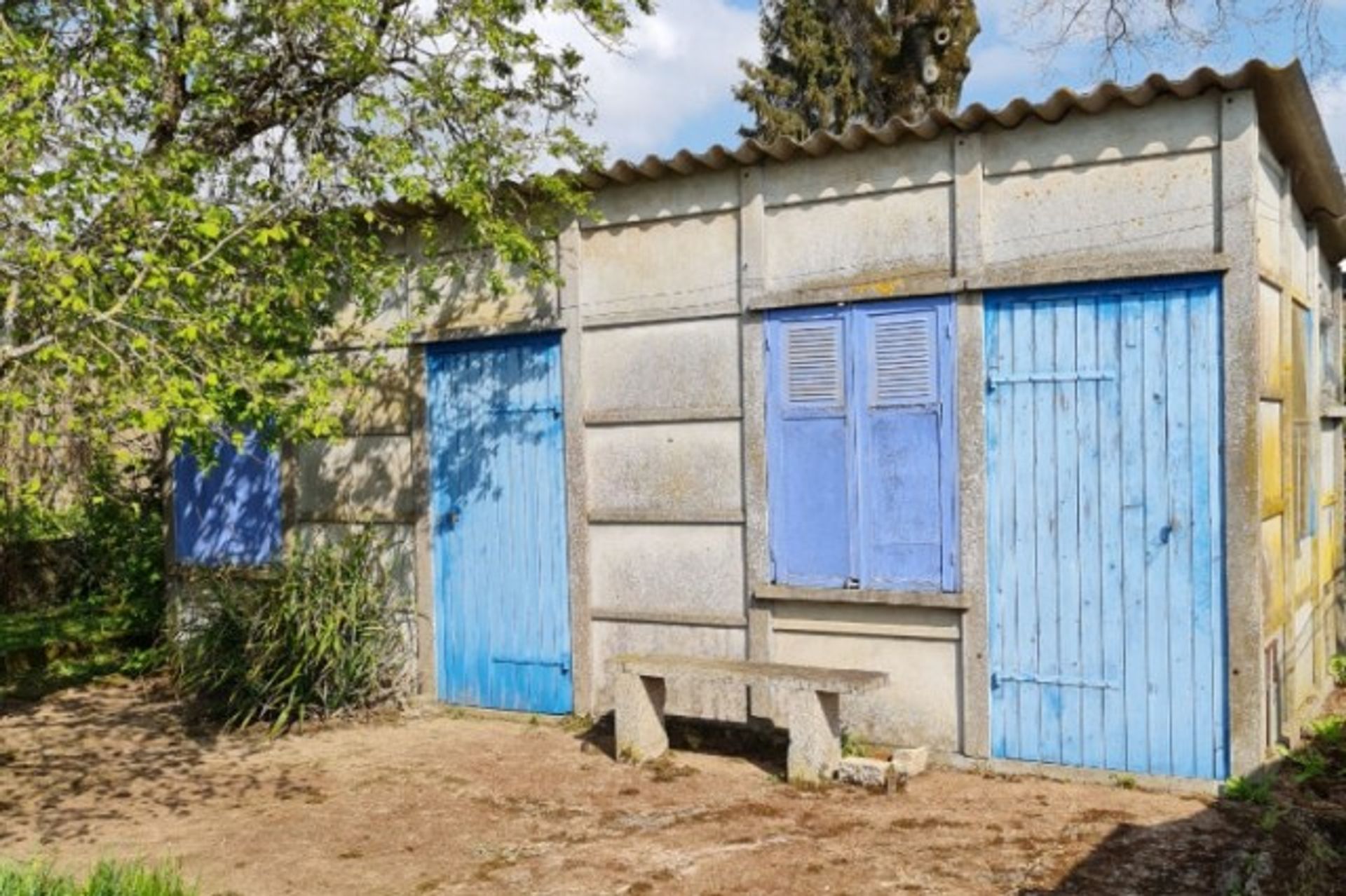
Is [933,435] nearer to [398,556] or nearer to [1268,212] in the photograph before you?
[1268,212]

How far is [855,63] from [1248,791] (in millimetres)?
15419

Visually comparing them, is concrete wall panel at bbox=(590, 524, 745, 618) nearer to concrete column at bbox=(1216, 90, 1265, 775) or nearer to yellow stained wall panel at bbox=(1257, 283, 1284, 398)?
concrete column at bbox=(1216, 90, 1265, 775)

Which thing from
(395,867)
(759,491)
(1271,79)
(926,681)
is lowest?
(395,867)

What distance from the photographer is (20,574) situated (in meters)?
14.5

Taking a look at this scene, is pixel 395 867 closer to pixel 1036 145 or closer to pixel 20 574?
pixel 1036 145

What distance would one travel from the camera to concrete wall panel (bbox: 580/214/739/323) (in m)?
7.69

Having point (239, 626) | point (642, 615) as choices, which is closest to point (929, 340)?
point (642, 615)

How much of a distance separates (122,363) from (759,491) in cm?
369

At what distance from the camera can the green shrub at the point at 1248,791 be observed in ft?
20.1

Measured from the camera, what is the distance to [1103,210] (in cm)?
651

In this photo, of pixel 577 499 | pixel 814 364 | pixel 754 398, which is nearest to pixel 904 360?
pixel 814 364

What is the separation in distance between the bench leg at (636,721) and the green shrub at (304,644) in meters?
2.20

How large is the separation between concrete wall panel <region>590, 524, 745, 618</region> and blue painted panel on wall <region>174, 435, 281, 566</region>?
3.04 metres

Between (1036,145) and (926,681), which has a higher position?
(1036,145)
